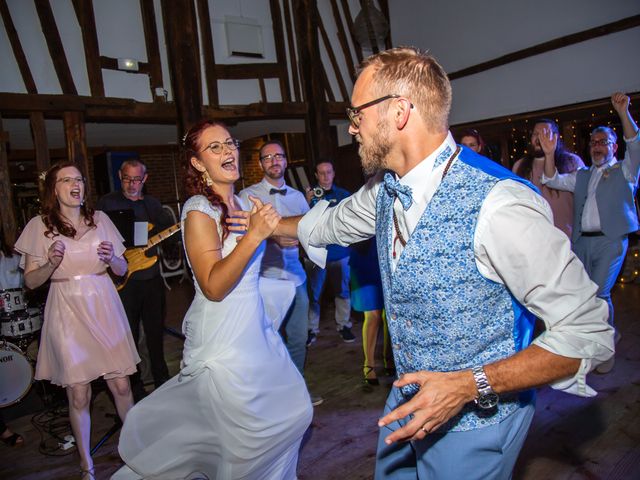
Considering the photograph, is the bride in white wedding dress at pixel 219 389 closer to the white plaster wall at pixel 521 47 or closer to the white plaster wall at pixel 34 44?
the white plaster wall at pixel 34 44

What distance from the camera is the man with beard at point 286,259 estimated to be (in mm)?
3486

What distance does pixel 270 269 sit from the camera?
12.4 feet

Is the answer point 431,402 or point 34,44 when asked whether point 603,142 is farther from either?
point 34,44

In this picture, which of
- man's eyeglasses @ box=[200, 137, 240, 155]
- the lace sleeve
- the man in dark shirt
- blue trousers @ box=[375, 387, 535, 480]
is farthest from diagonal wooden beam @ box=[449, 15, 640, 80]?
blue trousers @ box=[375, 387, 535, 480]

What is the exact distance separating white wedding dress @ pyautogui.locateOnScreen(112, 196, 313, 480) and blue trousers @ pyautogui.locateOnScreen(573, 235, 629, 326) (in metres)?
2.98

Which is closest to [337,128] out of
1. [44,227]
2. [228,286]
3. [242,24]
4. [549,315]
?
[242,24]

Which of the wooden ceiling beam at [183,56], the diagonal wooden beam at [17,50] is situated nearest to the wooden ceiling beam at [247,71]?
the wooden ceiling beam at [183,56]

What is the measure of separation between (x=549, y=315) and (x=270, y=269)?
111 inches

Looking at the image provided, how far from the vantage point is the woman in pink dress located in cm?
278

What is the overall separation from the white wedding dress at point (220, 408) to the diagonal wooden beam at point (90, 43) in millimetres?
4984

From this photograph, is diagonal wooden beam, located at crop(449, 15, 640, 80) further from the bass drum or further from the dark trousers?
the bass drum

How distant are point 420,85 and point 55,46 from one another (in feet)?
19.7

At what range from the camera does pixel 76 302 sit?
9.47 ft

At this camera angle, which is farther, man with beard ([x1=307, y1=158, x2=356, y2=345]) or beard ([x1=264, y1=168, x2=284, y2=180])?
man with beard ([x1=307, y1=158, x2=356, y2=345])
